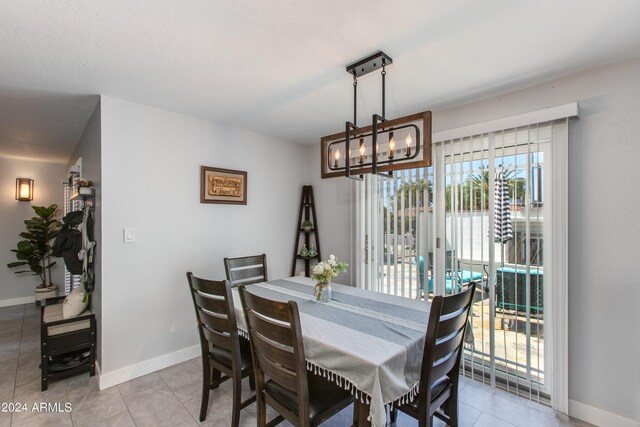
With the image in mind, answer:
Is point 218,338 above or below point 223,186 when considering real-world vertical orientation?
below

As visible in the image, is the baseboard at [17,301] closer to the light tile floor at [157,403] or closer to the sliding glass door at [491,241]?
the light tile floor at [157,403]

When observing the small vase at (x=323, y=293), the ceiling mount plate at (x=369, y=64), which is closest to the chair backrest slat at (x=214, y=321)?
the small vase at (x=323, y=293)

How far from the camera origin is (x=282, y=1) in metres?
1.36

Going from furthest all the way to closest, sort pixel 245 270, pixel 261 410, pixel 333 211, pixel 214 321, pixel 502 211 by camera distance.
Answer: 1. pixel 333 211
2. pixel 245 270
3. pixel 502 211
4. pixel 214 321
5. pixel 261 410

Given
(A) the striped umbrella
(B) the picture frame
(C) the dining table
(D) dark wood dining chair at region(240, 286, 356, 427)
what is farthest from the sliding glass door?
(B) the picture frame

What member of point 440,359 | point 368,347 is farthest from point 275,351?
point 440,359

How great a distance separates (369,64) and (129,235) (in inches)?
93.9

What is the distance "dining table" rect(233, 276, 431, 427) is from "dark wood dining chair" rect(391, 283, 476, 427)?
58 mm

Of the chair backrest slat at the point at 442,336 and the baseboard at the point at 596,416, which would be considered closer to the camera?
the chair backrest slat at the point at 442,336

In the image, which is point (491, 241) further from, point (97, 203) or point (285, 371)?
point (97, 203)

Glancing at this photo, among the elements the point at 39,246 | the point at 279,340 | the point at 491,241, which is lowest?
the point at 279,340

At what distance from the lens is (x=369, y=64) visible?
6.18 feet

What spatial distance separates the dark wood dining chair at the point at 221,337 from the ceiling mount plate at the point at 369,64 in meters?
1.59

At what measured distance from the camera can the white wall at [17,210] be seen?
4590mm
